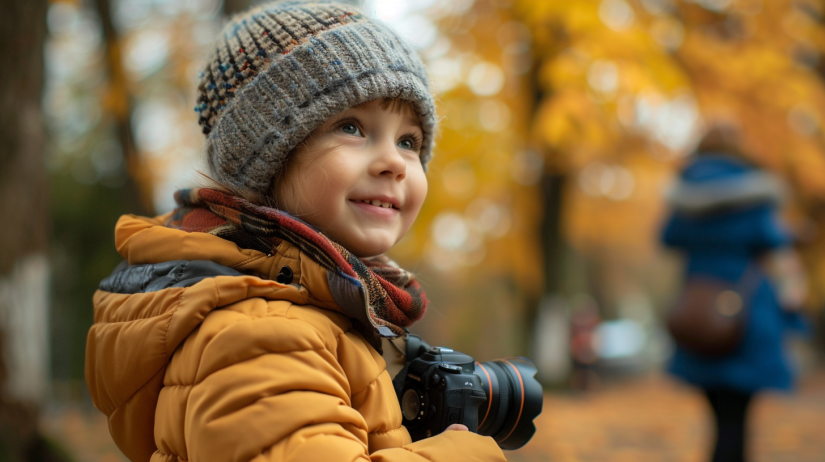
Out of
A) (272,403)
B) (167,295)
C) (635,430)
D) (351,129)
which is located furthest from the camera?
(635,430)

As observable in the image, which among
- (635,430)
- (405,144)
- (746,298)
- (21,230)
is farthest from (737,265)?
(21,230)

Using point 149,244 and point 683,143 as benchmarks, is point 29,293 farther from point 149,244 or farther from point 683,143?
point 683,143

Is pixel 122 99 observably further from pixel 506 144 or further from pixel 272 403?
pixel 272 403

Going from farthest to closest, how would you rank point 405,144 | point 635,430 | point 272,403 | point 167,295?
1. point 635,430
2. point 405,144
3. point 167,295
4. point 272,403

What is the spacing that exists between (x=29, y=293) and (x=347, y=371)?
2.87 metres

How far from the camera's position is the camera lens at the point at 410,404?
1408 millimetres

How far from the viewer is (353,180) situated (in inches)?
56.4

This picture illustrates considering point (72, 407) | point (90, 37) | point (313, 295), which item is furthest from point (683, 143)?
point (72, 407)

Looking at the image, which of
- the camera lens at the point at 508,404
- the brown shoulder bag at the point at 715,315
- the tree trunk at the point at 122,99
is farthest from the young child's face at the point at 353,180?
the tree trunk at the point at 122,99

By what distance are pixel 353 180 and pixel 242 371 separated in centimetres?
51

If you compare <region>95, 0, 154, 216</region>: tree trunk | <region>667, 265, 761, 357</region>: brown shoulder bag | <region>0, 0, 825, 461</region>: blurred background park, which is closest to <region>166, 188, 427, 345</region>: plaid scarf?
<region>0, 0, 825, 461</region>: blurred background park

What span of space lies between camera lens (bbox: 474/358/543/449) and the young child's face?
1.36 ft

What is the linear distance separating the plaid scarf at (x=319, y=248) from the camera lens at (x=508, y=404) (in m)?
0.24

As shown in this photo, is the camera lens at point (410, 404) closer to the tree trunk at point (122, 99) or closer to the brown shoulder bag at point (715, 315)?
the brown shoulder bag at point (715, 315)
